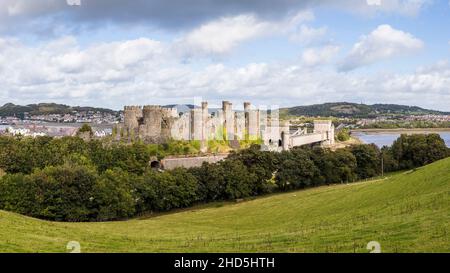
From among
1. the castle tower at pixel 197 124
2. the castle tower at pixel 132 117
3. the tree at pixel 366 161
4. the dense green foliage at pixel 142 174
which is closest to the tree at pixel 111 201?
the dense green foliage at pixel 142 174

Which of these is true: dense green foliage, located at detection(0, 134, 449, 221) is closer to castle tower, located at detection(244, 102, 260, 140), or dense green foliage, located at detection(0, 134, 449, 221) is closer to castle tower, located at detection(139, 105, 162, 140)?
castle tower, located at detection(139, 105, 162, 140)

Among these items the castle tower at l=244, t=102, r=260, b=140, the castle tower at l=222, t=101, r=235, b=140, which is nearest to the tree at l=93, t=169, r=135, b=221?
the castle tower at l=222, t=101, r=235, b=140

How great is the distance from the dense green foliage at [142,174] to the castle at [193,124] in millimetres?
4702

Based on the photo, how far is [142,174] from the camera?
50812 millimetres

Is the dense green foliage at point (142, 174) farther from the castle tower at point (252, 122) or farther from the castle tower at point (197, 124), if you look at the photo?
the castle tower at point (252, 122)

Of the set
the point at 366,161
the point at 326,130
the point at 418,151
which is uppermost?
the point at 326,130

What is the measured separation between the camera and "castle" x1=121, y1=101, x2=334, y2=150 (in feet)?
213

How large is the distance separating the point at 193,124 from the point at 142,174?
17131mm

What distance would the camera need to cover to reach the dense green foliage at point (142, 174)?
1459 inches

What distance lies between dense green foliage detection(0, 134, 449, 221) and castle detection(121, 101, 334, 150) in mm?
4702

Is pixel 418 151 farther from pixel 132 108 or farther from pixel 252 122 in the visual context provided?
pixel 132 108

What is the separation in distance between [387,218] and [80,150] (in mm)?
49146

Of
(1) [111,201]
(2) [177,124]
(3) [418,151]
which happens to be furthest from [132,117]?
(3) [418,151]
